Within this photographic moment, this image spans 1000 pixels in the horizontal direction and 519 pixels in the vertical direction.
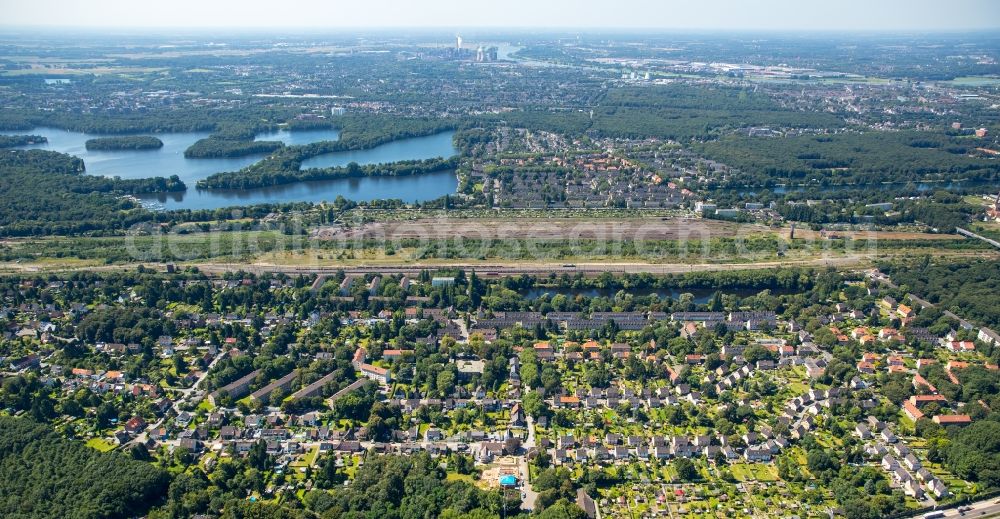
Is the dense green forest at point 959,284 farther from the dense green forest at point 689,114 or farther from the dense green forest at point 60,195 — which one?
the dense green forest at point 60,195

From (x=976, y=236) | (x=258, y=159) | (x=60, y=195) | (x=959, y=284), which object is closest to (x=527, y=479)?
(x=959, y=284)

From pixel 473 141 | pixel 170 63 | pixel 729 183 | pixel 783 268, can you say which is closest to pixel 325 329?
pixel 783 268

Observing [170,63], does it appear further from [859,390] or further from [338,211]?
[859,390]

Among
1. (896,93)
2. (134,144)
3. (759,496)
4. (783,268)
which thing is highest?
(896,93)

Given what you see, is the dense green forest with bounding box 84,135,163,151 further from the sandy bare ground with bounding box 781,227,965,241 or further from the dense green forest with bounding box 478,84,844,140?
the sandy bare ground with bounding box 781,227,965,241

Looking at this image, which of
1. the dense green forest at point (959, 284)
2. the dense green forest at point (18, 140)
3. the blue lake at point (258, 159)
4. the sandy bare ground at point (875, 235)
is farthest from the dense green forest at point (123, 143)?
the dense green forest at point (959, 284)

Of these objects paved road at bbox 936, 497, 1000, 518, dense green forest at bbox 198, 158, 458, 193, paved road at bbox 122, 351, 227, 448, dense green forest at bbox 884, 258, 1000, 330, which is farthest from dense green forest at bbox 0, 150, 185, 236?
dense green forest at bbox 884, 258, 1000, 330
